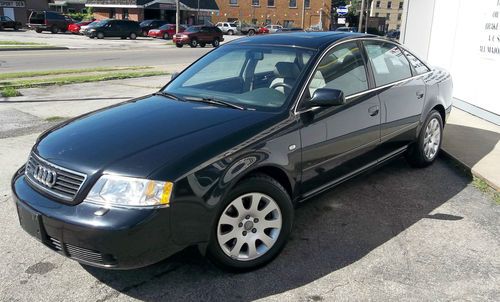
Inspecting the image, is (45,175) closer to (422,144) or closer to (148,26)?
(422,144)

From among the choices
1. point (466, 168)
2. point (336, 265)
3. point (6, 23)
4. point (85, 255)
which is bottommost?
Answer: point (336, 265)

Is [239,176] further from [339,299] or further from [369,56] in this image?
[369,56]

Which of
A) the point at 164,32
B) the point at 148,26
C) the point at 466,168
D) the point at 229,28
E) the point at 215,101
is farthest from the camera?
the point at 229,28

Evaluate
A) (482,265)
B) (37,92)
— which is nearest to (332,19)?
(37,92)

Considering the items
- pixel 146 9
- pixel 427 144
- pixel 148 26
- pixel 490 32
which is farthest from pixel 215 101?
pixel 146 9

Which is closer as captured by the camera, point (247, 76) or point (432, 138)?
point (247, 76)

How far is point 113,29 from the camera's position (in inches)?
1645

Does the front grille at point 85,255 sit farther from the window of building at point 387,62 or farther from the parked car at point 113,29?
the parked car at point 113,29

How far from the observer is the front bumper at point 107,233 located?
2727mm

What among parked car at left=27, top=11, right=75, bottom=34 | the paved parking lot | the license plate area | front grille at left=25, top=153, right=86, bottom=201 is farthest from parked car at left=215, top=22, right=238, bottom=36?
the license plate area

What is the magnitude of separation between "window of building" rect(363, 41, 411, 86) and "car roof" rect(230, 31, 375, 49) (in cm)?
22

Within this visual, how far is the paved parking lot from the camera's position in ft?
10.2

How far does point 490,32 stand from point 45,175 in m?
7.71

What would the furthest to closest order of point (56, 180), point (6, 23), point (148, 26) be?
point (148, 26), point (6, 23), point (56, 180)
